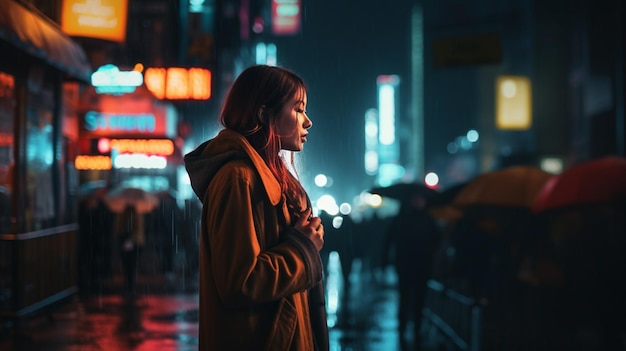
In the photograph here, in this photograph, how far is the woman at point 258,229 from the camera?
263cm

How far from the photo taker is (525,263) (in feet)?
44.2

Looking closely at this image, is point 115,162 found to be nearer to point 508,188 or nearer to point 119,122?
point 119,122

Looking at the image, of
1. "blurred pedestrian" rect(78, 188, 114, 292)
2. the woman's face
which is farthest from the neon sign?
the woman's face

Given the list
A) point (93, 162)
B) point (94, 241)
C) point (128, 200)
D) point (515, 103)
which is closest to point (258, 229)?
point (128, 200)

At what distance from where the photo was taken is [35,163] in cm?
1198

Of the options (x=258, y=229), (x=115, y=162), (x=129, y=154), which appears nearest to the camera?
(x=258, y=229)

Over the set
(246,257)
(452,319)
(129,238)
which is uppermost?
(246,257)

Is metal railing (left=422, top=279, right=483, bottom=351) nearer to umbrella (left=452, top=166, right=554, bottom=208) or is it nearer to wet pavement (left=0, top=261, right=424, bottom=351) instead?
wet pavement (left=0, top=261, right=424, bottom=351)

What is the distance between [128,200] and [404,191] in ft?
23.0

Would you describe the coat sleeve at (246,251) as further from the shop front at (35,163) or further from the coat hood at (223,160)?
the shop front at (35,163)

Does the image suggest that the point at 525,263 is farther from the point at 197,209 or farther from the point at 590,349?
the point at 197,209

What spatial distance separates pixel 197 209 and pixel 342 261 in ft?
25.9

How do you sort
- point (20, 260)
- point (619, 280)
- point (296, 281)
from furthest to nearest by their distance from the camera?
point (20, 260) < point (619, 280) < point (296, 281)

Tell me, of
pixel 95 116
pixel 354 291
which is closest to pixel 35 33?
pixel 354 291
